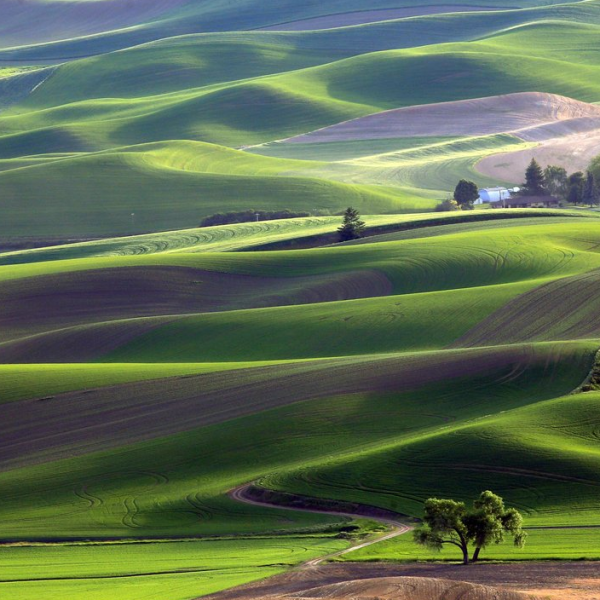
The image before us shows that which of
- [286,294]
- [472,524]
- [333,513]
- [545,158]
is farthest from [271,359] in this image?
[545,158]

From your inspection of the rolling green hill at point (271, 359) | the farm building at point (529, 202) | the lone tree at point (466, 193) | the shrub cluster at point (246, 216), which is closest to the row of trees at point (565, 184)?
the farm building at point (529, 202)

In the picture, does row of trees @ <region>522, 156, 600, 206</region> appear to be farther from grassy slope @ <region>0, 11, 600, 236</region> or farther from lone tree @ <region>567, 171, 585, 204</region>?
grassy slope @ <region>0, 11, 600, 236</region>

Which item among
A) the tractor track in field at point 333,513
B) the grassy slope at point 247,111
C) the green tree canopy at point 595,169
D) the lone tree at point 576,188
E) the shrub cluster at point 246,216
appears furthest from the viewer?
the grassy slope at point 247,111

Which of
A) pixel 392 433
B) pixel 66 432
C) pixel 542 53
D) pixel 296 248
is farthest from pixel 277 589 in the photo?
pixel 542 53

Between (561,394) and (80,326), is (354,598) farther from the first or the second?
(80,326)

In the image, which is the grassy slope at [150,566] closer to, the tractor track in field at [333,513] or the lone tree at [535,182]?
the tractor track in field at [333,513]

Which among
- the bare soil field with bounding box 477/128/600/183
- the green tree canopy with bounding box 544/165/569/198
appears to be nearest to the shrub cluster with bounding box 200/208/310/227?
the green tree canopy with bounding box 544/165/569/198
